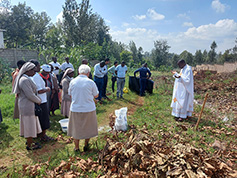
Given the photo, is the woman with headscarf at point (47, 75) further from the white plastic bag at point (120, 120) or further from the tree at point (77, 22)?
the tree at point (77, 22)

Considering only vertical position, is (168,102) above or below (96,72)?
below

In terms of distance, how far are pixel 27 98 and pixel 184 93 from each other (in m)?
4.88

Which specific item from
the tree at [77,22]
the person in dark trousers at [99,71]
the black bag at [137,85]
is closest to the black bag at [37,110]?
the person in dark trousers at [99,71]

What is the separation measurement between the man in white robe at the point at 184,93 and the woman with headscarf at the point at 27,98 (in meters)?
4.48

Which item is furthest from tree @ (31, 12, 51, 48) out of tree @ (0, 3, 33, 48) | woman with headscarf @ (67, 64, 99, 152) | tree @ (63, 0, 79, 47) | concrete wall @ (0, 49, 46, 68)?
woman with headscarf @ (67, 64, 99, 152)

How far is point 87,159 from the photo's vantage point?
136 inches

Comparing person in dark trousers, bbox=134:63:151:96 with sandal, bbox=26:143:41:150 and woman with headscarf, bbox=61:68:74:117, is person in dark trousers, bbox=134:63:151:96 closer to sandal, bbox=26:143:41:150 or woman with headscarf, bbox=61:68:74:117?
woman with headscarf, bbox=61:68:74:117

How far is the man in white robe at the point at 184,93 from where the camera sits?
5.71 m

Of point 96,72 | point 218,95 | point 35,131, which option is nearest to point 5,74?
point 96,72

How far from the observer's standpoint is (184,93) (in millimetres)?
5789

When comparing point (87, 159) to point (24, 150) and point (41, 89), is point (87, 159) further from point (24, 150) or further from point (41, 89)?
point (41, 89)

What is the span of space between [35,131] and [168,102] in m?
6.27

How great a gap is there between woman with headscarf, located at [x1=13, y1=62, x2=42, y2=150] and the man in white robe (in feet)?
14.7

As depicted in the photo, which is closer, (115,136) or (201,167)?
(201,167)
